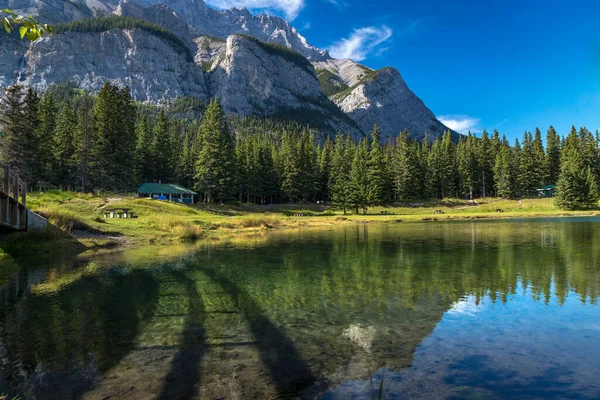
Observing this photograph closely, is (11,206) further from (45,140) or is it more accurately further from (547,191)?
(547,191)

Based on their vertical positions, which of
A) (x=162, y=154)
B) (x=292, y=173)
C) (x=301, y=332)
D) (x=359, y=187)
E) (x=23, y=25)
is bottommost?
(x=301, y=332)

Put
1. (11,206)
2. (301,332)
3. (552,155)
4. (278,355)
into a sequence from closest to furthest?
(278,355) → (301,332) → (11,206) → (552,155)

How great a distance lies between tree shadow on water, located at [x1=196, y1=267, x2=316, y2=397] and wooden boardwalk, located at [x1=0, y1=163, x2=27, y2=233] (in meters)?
13.3

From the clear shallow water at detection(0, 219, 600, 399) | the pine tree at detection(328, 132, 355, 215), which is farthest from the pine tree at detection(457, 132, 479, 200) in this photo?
the clear shallow water at detection(0, 219, 600, 399)

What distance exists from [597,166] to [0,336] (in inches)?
5310

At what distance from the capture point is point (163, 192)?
77.9 meters

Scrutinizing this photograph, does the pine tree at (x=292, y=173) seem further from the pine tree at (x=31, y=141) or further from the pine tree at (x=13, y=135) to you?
the pine tree at (x=13, y=135)

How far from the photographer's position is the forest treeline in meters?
64.9

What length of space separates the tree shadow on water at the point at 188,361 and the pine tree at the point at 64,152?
77726 millimetres

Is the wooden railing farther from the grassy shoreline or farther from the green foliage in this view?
the green foliage

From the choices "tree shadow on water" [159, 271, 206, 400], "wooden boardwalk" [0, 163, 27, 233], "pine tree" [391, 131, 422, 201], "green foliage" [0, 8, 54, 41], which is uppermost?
"pine tree" [391, 131, 422, 201]

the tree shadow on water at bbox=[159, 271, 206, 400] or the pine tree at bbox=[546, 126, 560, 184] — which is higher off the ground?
the pine tree at bbox=[546, 126, 560, 184]

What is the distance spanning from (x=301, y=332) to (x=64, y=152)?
8580cm

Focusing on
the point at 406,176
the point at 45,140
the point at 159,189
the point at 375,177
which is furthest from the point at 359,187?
the point at 45,140
